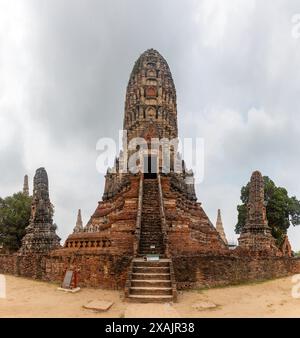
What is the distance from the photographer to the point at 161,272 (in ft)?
37.2

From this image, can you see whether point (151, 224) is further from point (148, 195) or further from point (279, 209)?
point (279, 209)

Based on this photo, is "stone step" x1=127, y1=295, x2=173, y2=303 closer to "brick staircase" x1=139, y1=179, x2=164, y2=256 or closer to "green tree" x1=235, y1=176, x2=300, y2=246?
"brick staircase" x1=139, y1=179, x2=164, y2=256

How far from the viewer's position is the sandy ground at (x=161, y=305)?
8.52 metres

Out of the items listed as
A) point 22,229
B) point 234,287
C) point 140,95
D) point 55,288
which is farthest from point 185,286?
point 22,229

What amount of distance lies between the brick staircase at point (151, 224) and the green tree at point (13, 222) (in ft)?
49.9

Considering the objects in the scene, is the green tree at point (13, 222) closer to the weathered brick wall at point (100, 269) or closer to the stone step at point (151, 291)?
the weathered brick wall at point (100, 269)

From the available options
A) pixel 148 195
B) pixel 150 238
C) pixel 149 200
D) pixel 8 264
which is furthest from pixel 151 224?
pixel 8 264

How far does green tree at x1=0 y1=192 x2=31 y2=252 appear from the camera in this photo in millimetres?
28938

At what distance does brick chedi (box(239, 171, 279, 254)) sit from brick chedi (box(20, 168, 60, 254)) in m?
11.2

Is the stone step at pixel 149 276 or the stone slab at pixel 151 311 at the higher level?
the stone step at pixel 149 276

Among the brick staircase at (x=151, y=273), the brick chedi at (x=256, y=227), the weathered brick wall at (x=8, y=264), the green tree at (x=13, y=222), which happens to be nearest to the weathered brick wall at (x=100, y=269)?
the brick staircase at (x=151, y=273)

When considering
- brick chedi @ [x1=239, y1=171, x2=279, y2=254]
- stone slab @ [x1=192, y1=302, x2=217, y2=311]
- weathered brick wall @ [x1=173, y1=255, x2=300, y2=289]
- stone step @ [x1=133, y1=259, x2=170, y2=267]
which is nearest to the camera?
stone slab @ [x1=192, y1=302, x2=217, y2=311]

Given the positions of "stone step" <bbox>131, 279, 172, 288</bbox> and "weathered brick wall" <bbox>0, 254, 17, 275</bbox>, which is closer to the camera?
"stone step" <bbox>131, 279, 172, 288</bbox>

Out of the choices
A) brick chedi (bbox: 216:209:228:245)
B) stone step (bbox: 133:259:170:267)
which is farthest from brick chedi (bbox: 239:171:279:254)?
brick chedi (bbox: 216:209:228:245)
